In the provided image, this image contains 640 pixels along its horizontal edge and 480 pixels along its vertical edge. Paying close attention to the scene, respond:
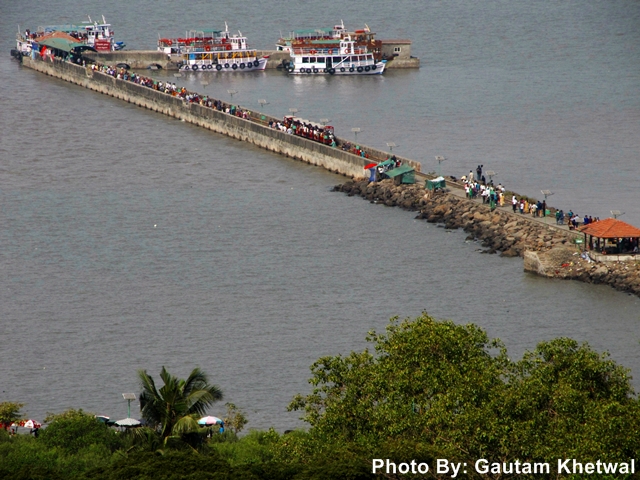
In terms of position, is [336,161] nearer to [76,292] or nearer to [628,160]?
A: [628,160]

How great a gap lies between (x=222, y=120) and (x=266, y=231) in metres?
22.0

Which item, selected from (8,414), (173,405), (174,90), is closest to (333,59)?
(174,90)

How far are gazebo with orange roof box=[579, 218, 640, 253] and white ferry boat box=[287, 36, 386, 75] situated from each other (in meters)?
50.7

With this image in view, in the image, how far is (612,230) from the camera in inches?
1939

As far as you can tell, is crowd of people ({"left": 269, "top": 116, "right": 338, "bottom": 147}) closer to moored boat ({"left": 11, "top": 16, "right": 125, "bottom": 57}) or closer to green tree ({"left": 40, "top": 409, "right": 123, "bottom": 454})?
moored boat ({"left": 11, "top": 16, "right": 125, "bottom": 57})

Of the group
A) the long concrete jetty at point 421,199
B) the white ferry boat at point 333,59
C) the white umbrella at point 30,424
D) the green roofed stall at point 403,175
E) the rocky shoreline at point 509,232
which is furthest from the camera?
the white ferry boat at point 333,59

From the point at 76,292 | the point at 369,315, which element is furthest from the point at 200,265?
the point at 369,315

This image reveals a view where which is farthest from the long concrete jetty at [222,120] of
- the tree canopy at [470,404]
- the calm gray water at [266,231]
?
the tree canopy at [470,404]

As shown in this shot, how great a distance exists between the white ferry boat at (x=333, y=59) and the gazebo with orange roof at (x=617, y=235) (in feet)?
166

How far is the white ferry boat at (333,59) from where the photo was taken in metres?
98.2

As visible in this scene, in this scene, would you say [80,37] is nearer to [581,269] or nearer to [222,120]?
[222,120]

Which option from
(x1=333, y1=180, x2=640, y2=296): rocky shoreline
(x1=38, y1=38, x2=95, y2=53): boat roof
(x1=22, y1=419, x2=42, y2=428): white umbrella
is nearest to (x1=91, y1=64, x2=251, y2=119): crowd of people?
(x1=38, y1=38, x2=95, y2=53): boat roof

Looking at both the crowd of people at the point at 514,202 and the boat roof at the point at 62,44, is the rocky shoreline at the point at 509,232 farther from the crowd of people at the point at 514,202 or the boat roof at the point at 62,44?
the boat roof at the point at 62,44

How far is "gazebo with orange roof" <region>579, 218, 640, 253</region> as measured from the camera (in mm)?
49094
